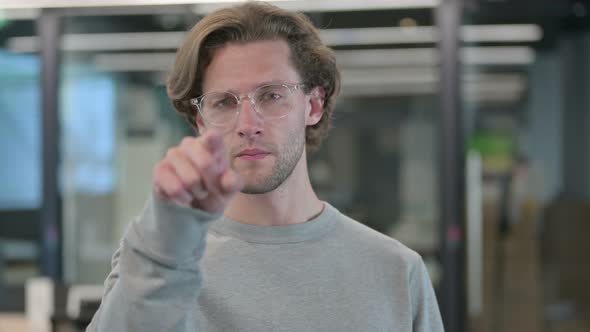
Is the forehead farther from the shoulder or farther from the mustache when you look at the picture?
the shoulder

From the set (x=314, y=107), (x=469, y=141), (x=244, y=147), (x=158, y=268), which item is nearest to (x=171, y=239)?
(x=158, y=268)

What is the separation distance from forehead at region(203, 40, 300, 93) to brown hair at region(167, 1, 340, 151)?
0.7 inches

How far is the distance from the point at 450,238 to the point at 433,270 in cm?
19

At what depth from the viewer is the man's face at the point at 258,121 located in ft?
3.94

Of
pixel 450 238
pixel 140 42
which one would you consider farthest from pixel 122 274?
pixel 140 42

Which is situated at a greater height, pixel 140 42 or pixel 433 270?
pixel 140 42

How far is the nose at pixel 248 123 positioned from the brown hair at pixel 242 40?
14cm

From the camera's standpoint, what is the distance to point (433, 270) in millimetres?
4133

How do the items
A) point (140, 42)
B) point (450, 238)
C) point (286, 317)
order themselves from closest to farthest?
point (286, 317), point (450, 238), point (140, 42)

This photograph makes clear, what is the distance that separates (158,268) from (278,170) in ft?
1.29

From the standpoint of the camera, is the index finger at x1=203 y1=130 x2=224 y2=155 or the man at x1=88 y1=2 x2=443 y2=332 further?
the man at x1=88 y1=2 x2=443 y2=332

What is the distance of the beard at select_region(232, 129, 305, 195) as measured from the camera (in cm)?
121

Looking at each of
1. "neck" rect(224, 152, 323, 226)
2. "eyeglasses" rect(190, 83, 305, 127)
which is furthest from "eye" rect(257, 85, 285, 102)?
"neck" rect(224, 152, 323, 226)

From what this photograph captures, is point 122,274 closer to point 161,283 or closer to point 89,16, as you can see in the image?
point 161,283
